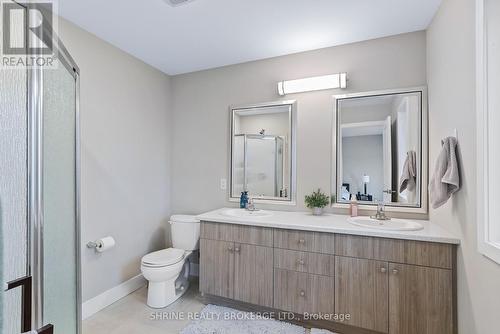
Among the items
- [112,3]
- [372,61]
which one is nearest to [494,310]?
[372,61]

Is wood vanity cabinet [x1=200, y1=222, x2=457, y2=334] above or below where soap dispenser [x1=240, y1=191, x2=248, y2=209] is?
below

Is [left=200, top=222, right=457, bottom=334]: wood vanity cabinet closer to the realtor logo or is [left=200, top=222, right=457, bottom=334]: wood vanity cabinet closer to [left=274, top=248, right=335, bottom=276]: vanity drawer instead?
[left=274, top=248, right=335, bottom=276]: vanity drawer

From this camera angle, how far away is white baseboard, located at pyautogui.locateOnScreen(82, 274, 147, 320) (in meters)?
2.02

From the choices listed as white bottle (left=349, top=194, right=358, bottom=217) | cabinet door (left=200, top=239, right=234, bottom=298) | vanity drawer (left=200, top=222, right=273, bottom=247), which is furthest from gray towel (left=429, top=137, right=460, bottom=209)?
cabinet door (left=200, top=239, right=234, bottom=298)

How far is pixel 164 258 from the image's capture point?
2.25 m

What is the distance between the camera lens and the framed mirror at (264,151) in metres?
A: 2.48

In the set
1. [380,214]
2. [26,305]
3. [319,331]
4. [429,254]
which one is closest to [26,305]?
[26,305]

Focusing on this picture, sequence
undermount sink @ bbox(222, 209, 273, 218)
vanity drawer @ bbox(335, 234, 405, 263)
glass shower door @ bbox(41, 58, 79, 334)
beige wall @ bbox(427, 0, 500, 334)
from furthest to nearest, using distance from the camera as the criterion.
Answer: undermount sink @ bbox(222, 209, 273, 218) → vanity drawer @ bbox(335, 234, 405, 263) → beige wall @ bbox(427, 0, 500, 334) → glass shower door @ bbox(41, 58, 79, 334)

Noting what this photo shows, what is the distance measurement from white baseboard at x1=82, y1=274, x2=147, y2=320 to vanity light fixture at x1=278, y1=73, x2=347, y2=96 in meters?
2.42

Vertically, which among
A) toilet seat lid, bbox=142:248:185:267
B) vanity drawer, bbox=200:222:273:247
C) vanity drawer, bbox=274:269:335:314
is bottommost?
vanity drawer, bbox=274:269:335:314

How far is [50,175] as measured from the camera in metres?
1.06

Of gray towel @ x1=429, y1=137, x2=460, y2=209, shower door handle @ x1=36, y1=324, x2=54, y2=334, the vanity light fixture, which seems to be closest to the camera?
shower door handle @ x1=36, y1=324, x2=54, y2=334

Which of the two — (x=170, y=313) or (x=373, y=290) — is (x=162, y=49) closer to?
(x=170, y=313)

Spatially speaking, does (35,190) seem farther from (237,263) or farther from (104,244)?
(237,263)
